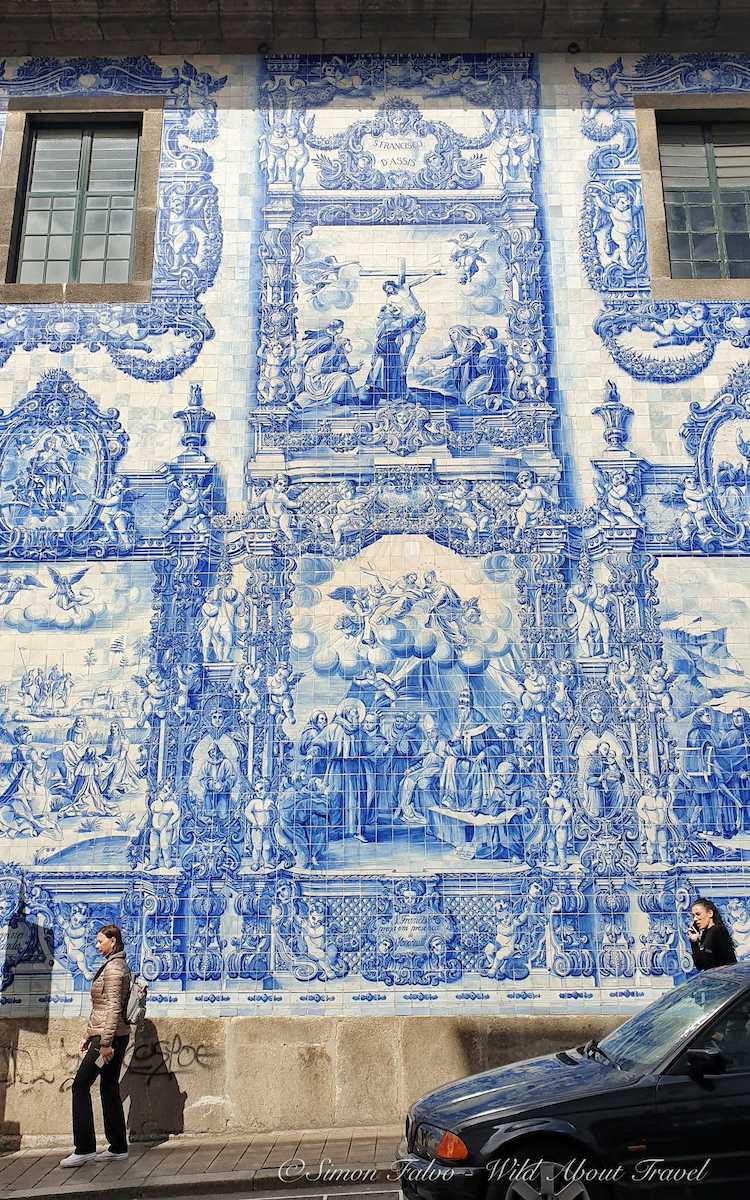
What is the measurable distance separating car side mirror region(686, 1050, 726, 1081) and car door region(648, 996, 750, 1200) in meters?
0.03

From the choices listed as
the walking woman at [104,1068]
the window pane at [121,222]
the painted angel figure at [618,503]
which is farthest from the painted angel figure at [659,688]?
the window pane at [121,222]

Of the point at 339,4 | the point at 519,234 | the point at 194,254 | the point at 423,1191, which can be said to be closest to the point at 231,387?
the point at 194,254

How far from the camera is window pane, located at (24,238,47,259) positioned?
36.7ft

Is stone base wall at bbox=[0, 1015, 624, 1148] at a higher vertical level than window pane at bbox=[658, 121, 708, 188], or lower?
lower

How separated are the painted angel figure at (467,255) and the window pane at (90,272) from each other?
3384 mm

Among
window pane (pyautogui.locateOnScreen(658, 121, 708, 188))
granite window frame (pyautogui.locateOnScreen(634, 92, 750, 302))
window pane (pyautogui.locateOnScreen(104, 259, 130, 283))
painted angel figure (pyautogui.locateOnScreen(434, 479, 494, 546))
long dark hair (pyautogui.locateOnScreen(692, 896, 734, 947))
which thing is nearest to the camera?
long dark hair (pyautogui.locateOnScreen(692, 896, 734, 947))

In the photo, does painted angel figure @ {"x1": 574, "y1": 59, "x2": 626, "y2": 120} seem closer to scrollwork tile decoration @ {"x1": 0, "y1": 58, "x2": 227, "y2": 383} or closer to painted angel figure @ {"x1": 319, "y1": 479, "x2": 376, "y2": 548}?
scrollwork tile decoration @ {"x1": 0, "y1": 58, "x2": 227, "y2": 383}

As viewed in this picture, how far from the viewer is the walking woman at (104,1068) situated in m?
7.99

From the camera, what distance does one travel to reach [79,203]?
446 inches

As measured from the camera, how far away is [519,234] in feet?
35.9

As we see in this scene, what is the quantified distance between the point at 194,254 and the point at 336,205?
1446mm

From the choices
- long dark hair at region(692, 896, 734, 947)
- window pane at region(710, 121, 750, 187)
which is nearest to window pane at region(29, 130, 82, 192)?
window pane at region(710, 121, 750, 187)

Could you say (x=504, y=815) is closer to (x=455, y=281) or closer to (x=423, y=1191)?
(x=423, y=1191)

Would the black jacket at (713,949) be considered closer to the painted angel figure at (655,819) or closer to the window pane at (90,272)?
the painted angel figure at (655,819)
